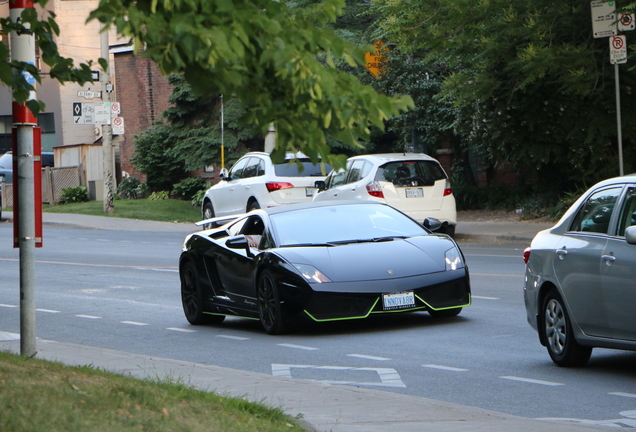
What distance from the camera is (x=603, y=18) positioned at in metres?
18.8

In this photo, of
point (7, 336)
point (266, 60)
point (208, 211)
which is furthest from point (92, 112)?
point (266, 60)

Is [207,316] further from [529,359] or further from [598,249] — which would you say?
[598,249]

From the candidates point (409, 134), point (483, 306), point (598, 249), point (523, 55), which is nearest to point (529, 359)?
point (598, 249)

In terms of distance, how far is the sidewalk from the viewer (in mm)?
6410

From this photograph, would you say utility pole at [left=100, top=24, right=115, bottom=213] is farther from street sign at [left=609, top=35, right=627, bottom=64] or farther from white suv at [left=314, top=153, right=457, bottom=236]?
street sign at [left=609, top=35, right=627, bottom=64]

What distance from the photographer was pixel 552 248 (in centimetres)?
905

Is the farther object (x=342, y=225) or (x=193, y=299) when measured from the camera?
(x=193, y=299)

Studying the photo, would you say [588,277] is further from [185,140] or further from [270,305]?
[185,140]

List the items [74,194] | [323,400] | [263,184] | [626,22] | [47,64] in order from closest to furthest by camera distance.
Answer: [47,64]
[323,400]
[626,22]
[263,184]
[74,194]

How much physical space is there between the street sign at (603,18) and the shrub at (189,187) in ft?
74.4

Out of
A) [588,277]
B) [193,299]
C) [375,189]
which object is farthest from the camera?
[375,189]

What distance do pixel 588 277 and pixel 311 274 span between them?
331cm

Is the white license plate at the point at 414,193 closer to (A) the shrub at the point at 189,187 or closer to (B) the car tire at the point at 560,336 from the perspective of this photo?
(B) the car tire at the point at 560,336

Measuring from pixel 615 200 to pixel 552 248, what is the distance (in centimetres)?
78
